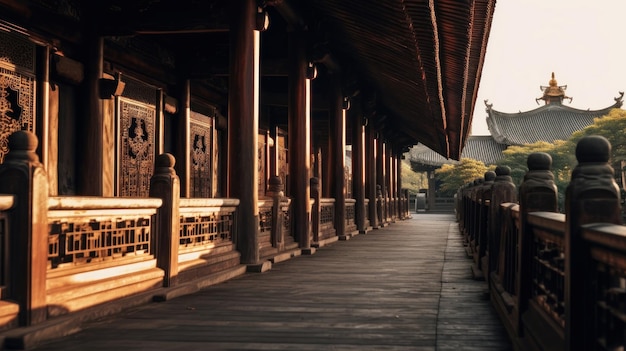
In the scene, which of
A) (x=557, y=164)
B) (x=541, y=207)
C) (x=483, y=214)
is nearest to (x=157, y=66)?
(x=483, y=214)

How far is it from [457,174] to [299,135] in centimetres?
3483

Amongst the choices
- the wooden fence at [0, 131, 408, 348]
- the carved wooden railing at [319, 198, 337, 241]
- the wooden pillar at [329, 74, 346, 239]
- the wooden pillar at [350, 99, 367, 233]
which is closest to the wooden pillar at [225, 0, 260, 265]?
the wooden fence at [0, 131, 408, 348]

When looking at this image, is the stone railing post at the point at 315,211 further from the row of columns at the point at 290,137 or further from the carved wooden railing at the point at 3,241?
the carved wooden railing at the point at 3,241

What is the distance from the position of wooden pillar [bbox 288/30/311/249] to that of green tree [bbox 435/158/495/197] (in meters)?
32.8

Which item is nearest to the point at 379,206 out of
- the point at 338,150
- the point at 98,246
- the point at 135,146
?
the point at 338,150

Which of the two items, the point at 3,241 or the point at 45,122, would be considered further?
the point at 45,122

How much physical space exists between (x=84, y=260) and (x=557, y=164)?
41260 millimetres

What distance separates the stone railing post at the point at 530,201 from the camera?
3.46 m

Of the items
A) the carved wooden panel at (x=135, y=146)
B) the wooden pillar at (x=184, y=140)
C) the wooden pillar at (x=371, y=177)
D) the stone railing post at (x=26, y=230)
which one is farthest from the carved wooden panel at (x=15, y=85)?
the wooden pillar at (x=371, y=177)

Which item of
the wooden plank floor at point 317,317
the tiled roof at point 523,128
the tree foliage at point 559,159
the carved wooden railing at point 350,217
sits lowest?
the wooden plank floor at point 317,317

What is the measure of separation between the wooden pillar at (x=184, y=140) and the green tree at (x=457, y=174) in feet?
106

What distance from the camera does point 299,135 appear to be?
961cm

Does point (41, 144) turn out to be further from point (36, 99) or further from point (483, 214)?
point (483, 214)

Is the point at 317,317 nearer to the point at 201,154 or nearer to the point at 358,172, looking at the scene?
the point at 201,154
